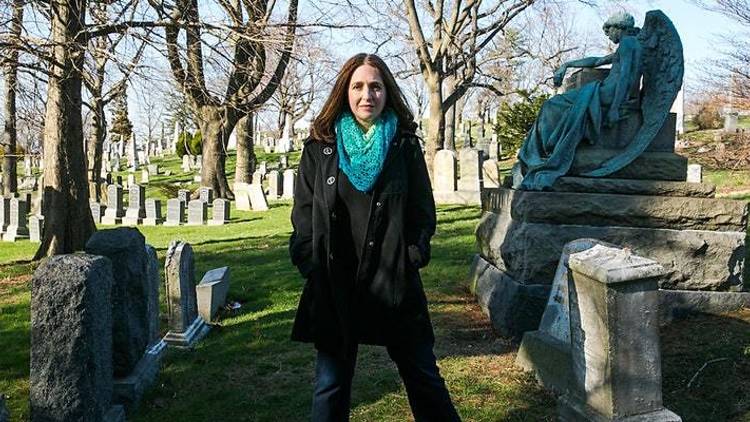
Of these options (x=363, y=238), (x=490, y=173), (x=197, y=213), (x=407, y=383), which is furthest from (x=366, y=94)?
(x=490, y=173)

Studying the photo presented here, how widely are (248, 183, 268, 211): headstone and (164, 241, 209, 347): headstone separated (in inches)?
544

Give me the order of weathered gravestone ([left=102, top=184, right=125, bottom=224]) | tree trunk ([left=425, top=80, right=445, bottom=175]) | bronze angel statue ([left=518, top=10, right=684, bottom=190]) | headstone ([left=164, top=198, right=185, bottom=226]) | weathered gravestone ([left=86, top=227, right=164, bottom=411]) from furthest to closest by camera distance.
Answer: tree trunk ([left=425, top=80, right=445, bottom=175]), weathered gravestone ([left=102, top=184, right=125, bottom=224]), headstone ([left=164, top=198, right=185, bottom=226]), bronze angel statue ([left=518, top=10, right=684, bottom=190]), weathered gravestone ([left=86, top=227, right=164, bottom=411])

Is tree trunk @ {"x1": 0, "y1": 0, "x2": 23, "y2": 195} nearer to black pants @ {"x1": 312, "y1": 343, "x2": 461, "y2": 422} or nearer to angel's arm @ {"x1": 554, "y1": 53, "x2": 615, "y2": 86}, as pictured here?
angel's arm @ {"x1": 554, "y1": 53, "x2": 615, "y2": 86}

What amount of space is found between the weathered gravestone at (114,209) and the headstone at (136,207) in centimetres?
29

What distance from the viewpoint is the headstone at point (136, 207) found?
18.7 meters

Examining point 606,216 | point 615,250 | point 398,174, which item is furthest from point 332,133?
point 606,216

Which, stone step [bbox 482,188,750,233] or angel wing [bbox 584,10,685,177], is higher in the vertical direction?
angel wing [bbox 584,10,685,177]

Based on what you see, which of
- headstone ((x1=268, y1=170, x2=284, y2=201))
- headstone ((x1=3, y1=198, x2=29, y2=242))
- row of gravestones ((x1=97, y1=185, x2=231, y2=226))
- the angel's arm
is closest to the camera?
the angel's arm

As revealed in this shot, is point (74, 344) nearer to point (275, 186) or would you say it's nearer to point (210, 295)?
point (210, 295)

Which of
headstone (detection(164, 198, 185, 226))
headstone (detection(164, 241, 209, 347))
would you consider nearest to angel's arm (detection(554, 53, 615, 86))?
headstone (detection(164, 241, 209, 347))

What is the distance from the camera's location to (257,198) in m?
20.1

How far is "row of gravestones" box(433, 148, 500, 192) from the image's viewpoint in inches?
704

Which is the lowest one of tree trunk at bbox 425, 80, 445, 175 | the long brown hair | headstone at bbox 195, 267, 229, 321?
headstone at bbox 195, 267, 229, 321

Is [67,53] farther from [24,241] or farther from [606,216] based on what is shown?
[24,241]
